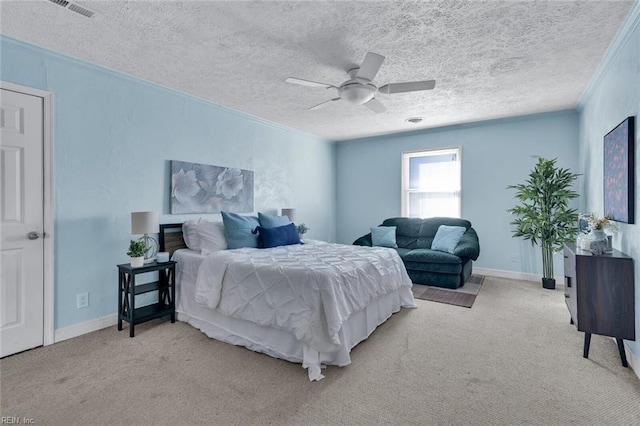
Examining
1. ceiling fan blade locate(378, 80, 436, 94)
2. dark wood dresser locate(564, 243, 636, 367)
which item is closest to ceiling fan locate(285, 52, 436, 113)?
ceiling fan blade locate(378, 80, 436, 94)

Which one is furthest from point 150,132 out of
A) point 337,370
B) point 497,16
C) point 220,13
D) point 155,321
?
point 497,16

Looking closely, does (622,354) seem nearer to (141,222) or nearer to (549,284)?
(549,284)

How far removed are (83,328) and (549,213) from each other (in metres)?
5.66

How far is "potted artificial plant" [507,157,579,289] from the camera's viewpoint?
13.8 feet

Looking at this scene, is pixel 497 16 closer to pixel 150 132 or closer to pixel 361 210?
pixel 150 132

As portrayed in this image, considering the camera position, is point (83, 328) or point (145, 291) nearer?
point (83, 328)

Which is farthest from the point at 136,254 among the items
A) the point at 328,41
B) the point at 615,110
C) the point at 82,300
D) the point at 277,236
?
the point at 615,110

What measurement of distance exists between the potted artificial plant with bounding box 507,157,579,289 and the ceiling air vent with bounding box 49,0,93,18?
5.13m

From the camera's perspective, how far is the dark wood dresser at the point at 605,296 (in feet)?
7.38

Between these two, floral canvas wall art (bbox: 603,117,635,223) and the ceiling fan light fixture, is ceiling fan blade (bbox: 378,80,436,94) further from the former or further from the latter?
floral canvas wall art (bbox: 603,117,635,223)

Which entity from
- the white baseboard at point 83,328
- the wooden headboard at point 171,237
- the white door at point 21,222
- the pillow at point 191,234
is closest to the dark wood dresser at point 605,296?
the pillow at point 191,234

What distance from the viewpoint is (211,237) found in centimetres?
355

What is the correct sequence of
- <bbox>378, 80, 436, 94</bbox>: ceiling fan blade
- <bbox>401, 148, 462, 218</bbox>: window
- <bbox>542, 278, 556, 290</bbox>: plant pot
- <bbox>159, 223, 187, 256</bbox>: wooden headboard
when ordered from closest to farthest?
<bbox>378, 80, 436, 94</bbox>: ceiling fan blade < <bbox>159, 223, 187, 256</bbox>: wooden headboard < <bbox>542, 278, 556, 290</bbox>: plant pot < <bbox>401, 148, 462, 218</bbox>: window

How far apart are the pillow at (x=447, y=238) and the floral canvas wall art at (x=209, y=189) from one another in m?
2.94
